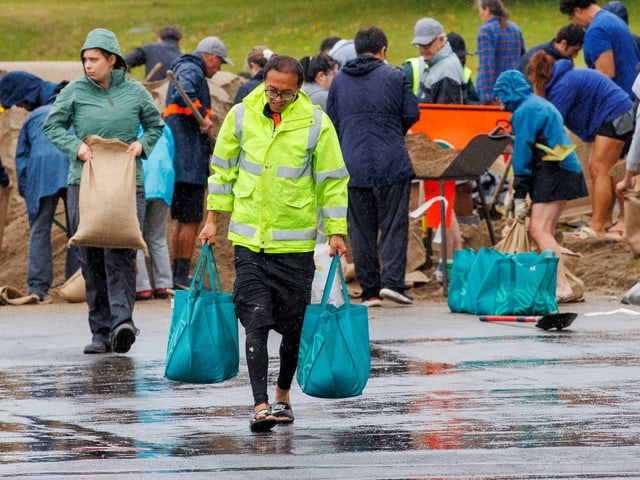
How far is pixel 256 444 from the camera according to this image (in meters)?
7.07

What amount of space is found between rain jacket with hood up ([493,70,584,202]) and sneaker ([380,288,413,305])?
1.35 metres

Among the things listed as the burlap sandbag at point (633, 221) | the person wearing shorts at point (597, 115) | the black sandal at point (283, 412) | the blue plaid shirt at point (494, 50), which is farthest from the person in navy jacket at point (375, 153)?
the black sandal at point (283, 412)

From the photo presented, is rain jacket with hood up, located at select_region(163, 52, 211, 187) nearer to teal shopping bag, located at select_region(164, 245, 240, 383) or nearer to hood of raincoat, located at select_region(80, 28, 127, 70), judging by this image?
hood of raincoat, located at select_region(80, 28, 127, 70)

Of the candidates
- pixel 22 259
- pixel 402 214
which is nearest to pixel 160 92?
pixel 22 259

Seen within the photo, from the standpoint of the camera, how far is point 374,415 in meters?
7.87

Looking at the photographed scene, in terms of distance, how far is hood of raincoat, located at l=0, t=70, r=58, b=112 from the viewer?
13.8 m

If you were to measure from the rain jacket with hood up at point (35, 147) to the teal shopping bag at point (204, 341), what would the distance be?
19.4 ft

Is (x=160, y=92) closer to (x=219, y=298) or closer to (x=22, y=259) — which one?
(x=22, y=259)

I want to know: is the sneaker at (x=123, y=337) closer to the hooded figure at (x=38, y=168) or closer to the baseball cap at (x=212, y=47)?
the hooded figure at (x=38, y=168)

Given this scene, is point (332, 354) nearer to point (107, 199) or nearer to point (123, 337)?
point (123, 337)

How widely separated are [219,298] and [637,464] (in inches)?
101

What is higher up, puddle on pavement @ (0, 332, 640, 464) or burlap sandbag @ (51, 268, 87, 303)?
puddle on pavement @ (0, 332, 640, 464)

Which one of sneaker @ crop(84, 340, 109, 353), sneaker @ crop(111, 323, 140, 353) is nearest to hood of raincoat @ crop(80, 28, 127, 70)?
sneaker @ crop(111, 323, 140, 353)

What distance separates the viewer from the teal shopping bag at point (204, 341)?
26.2 feet
